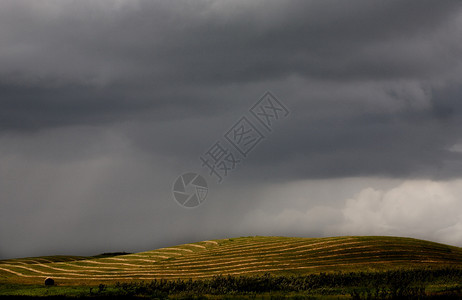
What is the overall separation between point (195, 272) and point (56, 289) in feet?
65.2

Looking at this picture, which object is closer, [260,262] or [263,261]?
[260,262]

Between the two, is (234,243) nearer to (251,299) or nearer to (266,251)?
(266,251)

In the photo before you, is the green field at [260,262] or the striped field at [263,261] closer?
the green field at [260,262]

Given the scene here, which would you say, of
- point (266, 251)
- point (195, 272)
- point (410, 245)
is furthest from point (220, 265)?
point (410, 245)

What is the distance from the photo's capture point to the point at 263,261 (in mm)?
65625

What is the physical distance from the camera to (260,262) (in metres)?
65.1

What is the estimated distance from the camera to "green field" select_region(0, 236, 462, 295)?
59125 mm

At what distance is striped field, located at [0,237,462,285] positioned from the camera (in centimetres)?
6062

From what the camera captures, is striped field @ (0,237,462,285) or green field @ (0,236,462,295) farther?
striped field @ (0,237,462,285)

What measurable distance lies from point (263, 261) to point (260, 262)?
0.73 meters

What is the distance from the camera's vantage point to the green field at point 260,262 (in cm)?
5912

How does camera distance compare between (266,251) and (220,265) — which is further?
(266,251)

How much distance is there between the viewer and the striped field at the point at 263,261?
60.6 m

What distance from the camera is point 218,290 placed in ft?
150
